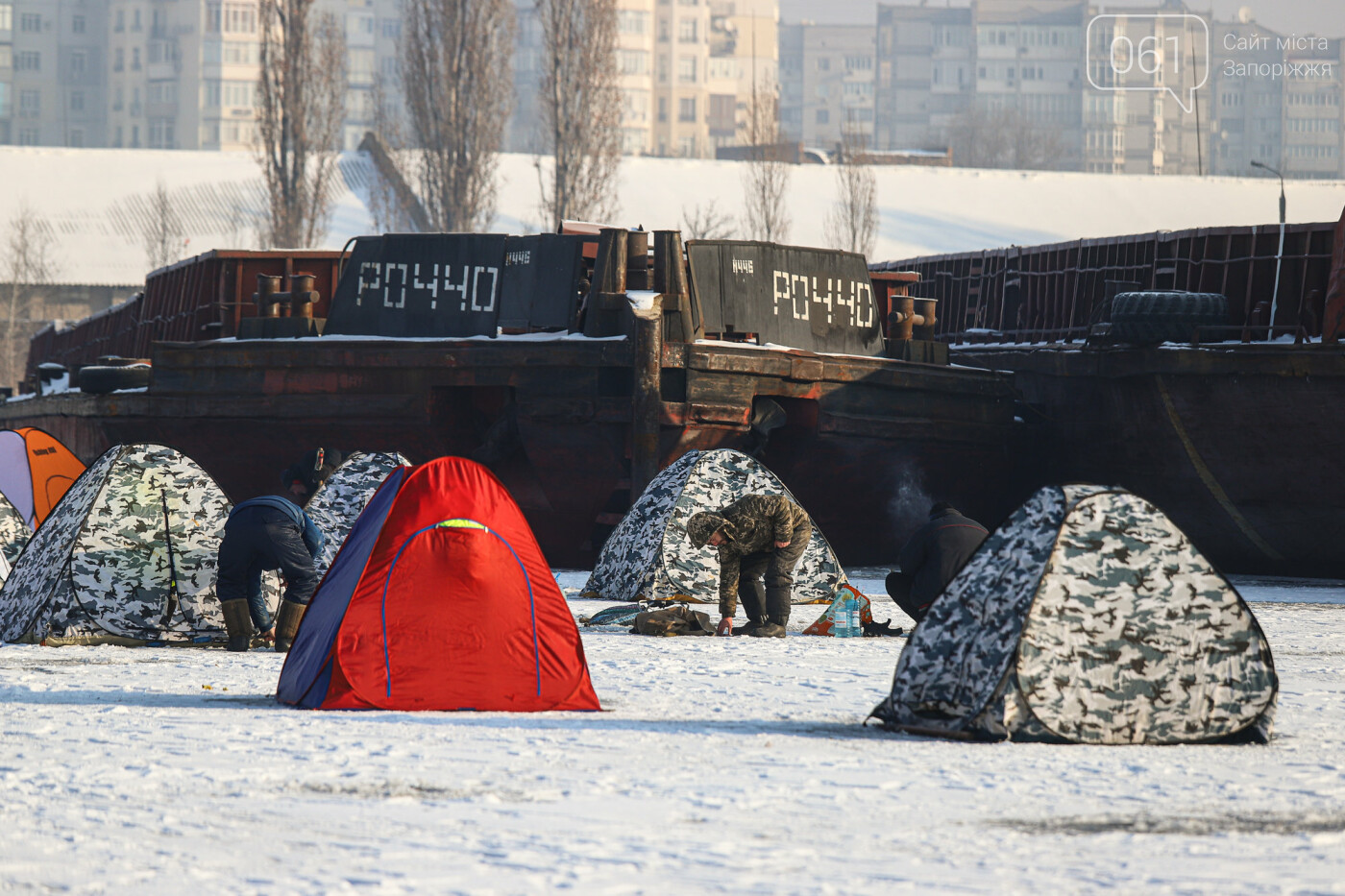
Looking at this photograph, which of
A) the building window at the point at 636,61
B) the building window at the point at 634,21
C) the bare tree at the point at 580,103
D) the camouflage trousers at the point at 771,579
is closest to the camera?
the camouflage trousers at the point at 771,579

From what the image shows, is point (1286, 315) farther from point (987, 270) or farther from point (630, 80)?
point (630, 80)

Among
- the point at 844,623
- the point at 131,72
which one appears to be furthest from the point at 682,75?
the point at 844,623

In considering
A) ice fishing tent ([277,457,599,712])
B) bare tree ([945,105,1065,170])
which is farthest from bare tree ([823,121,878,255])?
bare tree ([945,105,1065,170])

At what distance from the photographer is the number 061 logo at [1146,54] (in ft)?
498

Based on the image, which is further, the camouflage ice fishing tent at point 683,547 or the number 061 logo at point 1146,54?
the number 061 logo at point 1146,54

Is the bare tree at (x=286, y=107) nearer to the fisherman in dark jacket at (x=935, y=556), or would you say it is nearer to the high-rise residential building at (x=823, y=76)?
the fisherman in dark jacket at (x=935, y=556)

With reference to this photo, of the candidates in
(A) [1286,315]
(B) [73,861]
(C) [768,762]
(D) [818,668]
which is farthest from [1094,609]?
(A) [1286,315]

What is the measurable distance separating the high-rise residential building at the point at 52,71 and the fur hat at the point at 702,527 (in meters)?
124

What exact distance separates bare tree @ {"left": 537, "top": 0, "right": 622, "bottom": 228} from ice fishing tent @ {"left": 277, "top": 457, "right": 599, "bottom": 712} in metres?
41.9

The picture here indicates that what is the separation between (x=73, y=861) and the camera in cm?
480

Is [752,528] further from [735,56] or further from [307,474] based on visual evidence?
[735,56]

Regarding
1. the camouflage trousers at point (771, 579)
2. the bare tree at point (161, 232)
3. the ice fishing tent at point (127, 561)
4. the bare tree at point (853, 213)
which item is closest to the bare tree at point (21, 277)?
the bare tree at point (161, 232)

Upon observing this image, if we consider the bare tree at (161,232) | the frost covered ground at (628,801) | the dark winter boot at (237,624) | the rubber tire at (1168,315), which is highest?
the bare tree at (161,232)

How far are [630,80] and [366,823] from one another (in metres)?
129
